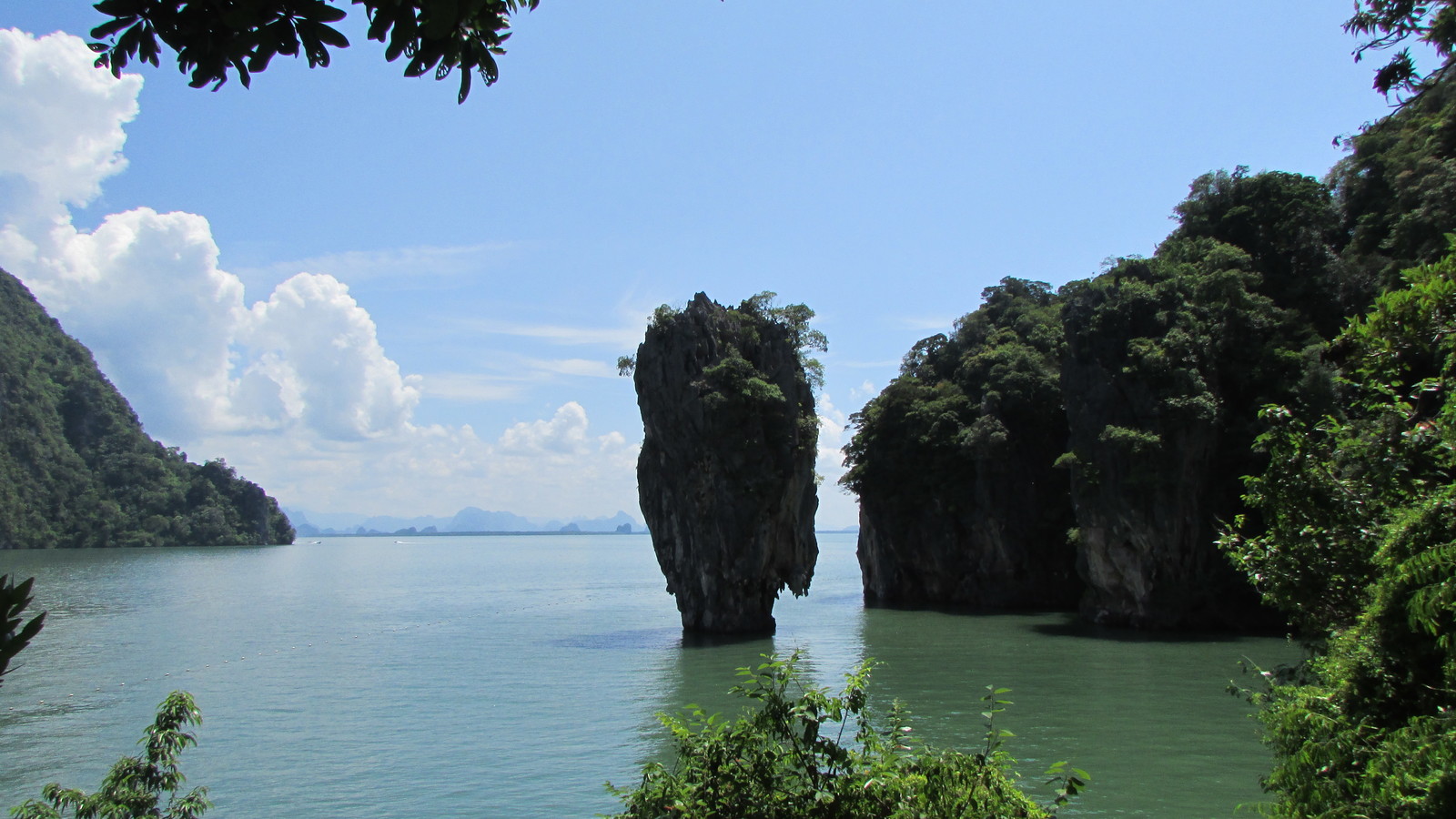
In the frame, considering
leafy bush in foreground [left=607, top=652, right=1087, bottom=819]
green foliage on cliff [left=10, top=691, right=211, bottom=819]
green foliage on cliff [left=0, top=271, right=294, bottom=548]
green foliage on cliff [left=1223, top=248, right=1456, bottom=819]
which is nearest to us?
leafy bush in foreground [left=607, top=652, right=1087, bottom=819]

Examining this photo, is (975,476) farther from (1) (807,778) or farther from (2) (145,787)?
(1) (807,778)

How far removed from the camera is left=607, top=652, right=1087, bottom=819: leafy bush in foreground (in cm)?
465

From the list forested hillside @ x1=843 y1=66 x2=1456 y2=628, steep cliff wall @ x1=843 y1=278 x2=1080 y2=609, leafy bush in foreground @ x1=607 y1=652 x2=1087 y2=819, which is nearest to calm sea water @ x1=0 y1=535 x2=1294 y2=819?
forested hillside @ x1=843 y1=66 x2=1456 y2=628

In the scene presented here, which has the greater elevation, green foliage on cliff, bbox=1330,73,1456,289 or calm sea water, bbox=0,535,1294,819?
green foliage on cliff, bbox=1330,73,1456,289

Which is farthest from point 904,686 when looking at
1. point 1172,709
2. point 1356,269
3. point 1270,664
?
point 1356,269

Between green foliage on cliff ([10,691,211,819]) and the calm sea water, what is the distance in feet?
26.9

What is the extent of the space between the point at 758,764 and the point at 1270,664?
90.1 ft

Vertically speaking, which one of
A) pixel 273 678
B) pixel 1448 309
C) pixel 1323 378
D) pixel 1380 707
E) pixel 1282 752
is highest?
pixel 1323 378

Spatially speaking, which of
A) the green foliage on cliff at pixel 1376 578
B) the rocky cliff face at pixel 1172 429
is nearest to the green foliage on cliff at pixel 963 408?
the rocky cliff face at pixel 1172 429

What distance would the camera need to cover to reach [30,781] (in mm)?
17453

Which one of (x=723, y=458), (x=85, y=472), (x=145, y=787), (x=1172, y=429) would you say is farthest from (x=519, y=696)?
(x=85, y=472)

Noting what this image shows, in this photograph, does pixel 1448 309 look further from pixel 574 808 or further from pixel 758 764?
pixel 574 808

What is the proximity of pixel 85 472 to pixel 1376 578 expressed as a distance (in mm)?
149348

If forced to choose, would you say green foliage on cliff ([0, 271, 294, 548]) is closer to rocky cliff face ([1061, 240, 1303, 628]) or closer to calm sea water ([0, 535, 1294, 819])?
calm sea water ([0, 535, 1294, 819])
